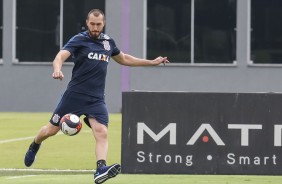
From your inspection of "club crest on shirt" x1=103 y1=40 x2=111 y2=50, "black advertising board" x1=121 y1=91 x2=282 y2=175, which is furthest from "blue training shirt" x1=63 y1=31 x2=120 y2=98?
"black advertising board" x1=121 y1=91 x2=282 y2=175

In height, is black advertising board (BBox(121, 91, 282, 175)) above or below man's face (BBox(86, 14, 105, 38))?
below

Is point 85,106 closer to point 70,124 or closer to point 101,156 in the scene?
point 70,124

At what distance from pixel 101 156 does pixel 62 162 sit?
14.6ft

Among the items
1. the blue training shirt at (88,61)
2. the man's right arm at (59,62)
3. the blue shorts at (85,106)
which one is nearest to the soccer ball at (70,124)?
the blue shorts at (85,106)

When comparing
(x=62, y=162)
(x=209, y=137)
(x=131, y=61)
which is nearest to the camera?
(x=131, y=61)

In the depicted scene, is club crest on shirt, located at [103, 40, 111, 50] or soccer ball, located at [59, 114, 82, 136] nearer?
soccer ball, located at [59, 114, 82, 136]

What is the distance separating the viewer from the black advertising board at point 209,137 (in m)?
13.8

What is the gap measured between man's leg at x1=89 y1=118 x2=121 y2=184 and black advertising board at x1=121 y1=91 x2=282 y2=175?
130cm

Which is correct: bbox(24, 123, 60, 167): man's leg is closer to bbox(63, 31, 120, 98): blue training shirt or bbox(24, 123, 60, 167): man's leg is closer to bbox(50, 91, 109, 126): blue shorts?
bbox(50, 91, 109, 126): blue shorts

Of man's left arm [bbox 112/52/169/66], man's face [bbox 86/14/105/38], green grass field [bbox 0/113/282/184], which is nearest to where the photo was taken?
man's face [bbox 86/14/105/38]

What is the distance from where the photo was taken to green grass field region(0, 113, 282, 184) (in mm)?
13102

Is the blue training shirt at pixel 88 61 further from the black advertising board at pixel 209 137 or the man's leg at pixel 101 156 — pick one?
the black advertising board at pixel 209 137

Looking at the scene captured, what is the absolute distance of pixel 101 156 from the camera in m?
12.4

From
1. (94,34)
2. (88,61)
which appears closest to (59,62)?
(88,61)
